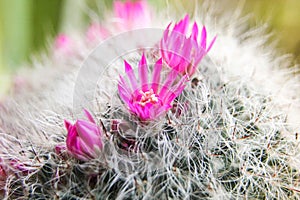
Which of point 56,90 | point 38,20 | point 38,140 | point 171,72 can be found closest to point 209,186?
point 171,72

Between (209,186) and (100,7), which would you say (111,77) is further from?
(100,7)

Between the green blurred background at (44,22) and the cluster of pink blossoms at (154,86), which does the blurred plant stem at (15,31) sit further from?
the cluster of pink blossoms at (154,86)

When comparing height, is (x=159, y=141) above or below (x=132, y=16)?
below

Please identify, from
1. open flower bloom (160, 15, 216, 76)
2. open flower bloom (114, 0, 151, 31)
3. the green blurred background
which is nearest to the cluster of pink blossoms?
open flower bloom (160, 15, 216, 76)

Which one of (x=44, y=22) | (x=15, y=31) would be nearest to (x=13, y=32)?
(x=15, y=31)

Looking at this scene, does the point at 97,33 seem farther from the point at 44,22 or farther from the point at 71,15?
the point at 44,22

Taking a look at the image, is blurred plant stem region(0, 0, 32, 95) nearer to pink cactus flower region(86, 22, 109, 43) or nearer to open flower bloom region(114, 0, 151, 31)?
pink cactus flower region(86, 22, 109, 43)
